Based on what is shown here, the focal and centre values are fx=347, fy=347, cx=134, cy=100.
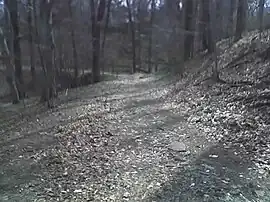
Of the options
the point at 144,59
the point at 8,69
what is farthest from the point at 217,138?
the point at 144,59

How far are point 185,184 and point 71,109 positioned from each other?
293 inches

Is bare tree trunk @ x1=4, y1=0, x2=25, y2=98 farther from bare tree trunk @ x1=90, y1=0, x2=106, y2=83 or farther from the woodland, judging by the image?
bare tree trunk @ x1=90, y1=0, x2=106, y2=83

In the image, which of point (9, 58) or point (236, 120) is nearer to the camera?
point (236, 120)

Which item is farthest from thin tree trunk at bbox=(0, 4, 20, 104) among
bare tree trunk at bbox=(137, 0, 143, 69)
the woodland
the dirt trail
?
bare tree trunk at bbox=(137, 0, 143, 69)

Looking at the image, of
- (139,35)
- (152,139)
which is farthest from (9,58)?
(139,35)

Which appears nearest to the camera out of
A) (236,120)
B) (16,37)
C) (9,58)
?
(236,120)

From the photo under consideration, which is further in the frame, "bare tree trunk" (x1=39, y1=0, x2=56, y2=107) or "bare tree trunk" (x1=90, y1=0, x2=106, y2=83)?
"bare tree trunk" (x1=90, y1=0, x2=106, y2=83)

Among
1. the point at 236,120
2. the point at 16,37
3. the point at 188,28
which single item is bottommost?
the point at 236,120

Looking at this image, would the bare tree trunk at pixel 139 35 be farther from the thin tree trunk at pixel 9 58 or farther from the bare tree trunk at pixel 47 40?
the bare tree trunk at pixel 47 40

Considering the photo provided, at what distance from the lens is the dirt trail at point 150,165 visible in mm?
4766

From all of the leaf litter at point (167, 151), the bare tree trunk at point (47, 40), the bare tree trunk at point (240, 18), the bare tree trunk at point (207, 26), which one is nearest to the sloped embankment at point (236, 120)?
the leaf litter at point (167, 151)

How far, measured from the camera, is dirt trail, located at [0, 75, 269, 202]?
4.77m

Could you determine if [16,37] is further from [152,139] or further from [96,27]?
[152,139]

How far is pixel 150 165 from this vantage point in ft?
19.1
